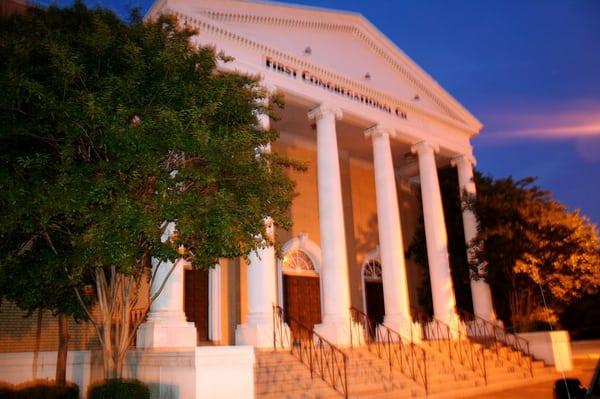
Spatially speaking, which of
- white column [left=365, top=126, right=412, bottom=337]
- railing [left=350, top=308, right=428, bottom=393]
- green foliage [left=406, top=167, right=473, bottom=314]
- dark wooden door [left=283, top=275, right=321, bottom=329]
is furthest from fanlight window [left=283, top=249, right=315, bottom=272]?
green foliage [left=406, top=167, right=473, bottom=314]

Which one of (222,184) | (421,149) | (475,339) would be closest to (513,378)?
(475,339)

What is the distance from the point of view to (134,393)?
313 inches

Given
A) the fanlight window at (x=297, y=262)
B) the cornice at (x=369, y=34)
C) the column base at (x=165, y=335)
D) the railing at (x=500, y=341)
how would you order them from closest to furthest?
the column base at (x=165, y=335) < the cornice at (x=369, y=34) < the railing at (x=500, y=341) < the fanlight window at (x=297, y=262)

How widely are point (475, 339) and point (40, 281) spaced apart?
15.1m

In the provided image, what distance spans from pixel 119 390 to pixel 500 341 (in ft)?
49.0

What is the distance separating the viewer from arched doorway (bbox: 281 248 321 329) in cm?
1898

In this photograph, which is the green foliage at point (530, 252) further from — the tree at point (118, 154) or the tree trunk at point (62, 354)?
the tree trunk at point (62, 354)

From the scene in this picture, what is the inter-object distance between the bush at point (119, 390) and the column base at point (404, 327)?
10.3 metres

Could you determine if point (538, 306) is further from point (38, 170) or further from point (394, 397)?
point (38, 170)

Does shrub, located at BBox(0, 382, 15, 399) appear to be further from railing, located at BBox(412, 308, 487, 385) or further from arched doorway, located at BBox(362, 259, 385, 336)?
arched doorway, located at BBox(362, 259, 385, 336)

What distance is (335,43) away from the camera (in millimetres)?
19078

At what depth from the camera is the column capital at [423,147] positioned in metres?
20.7

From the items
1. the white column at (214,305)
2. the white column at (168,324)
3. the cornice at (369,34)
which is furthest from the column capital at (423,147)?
the white column at (168,324)

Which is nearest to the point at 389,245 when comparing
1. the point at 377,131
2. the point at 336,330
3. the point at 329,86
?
the point at 377,131
